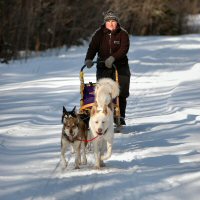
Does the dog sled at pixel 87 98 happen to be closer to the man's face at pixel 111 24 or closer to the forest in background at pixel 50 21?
the man's face at pixel 111 24

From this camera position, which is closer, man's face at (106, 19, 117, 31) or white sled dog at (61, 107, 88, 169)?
white sled dog at (61, 107, 88, 169)

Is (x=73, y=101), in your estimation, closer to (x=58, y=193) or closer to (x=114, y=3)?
(x=58, y=193)

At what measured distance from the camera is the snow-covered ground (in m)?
5.65

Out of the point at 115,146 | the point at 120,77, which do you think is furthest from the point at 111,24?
the point at 115,146

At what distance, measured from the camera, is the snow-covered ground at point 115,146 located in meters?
5.65

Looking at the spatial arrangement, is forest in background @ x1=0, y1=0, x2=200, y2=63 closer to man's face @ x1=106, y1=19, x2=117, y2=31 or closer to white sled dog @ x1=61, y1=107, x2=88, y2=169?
man's face @ x1=106, y1=19, x2=117, y2=31

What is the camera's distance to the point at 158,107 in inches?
468

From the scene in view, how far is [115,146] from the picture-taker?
7961mm

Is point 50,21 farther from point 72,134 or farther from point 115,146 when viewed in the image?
point 72,134

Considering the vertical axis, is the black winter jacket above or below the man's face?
below

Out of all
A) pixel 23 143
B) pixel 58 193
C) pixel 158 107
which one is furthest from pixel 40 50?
pixel 58 193

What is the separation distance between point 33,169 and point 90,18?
91.5 ft

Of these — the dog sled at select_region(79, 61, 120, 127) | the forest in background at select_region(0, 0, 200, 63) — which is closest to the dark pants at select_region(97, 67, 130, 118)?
the dog sled at select_region(79, 61, 120, 127)

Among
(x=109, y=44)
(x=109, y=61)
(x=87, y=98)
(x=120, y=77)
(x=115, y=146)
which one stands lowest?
(x=115, y=146)
